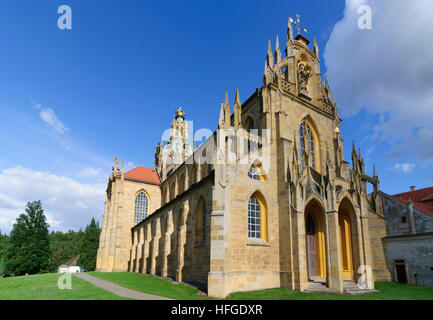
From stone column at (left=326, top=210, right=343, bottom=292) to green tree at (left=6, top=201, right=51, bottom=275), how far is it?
1808 inches

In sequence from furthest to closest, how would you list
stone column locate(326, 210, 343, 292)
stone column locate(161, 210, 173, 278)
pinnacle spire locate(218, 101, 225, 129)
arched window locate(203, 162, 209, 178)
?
arched window locate(203, 162, 209, 178)
stone column locate(161, 210, 173, 278)
pinnacle spire locate(218, 101, 225, 129)
stone column locate(326, 210, 343, 292)

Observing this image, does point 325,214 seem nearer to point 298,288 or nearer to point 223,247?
point 298,288

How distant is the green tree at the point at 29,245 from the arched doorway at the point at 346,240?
4575 cm

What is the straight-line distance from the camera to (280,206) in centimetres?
1912

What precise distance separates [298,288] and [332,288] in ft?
6.65

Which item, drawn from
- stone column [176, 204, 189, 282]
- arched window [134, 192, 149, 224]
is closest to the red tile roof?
stone column [176, 204, 189, 282]

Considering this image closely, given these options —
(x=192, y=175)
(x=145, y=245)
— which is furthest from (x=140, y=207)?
(x=192, y=175)

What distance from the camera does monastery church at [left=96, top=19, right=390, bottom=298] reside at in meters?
16.9

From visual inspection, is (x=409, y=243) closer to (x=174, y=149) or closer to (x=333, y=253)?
(x=333, y=253)

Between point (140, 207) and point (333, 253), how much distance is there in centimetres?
3408

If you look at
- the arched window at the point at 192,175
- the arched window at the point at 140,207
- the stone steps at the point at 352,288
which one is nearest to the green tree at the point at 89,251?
the arched window at the point at 140,207

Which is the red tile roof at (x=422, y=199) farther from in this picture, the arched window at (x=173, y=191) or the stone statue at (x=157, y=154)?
the stone statue at (x=157, y=154)

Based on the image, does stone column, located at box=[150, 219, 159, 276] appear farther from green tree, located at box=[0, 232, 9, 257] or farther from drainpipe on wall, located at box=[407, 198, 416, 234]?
green tree, located at box=[0, 232, 9, 257]
